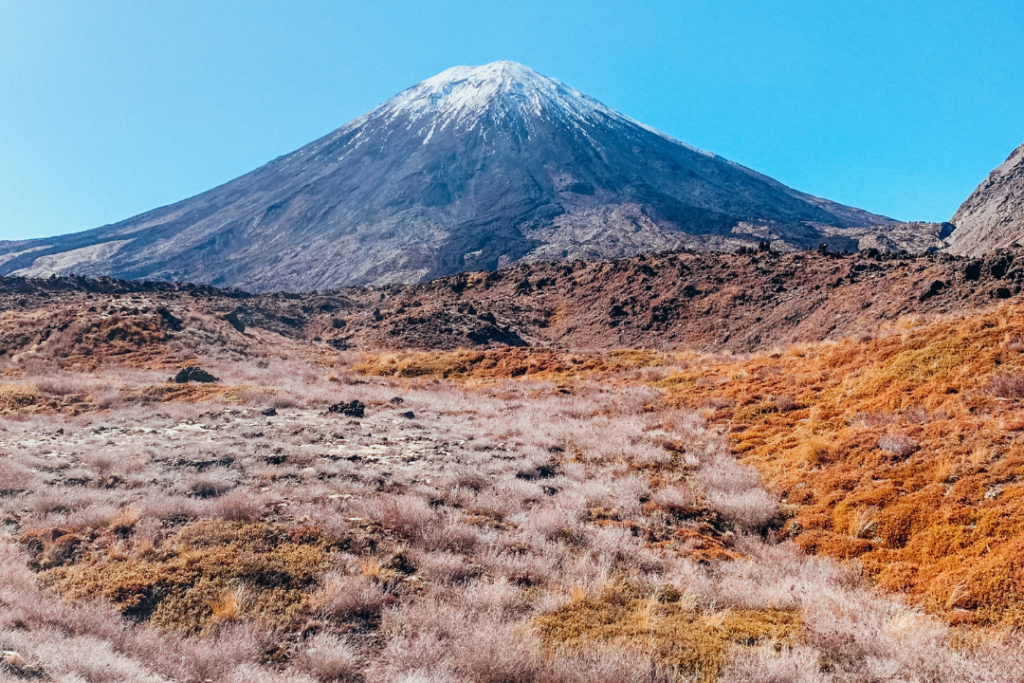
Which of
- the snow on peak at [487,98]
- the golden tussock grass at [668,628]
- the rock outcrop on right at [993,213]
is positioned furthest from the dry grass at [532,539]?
the snow on peak at [487,98]

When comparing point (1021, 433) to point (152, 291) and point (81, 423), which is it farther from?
point (152, 291)

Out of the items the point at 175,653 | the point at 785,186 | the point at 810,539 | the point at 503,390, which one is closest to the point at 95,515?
the point at 175,653

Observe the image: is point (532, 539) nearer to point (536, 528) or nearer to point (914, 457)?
point (536, 528)

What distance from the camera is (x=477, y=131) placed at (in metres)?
129

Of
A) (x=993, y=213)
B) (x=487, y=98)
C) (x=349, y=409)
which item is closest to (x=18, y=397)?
(x=349, y=409)

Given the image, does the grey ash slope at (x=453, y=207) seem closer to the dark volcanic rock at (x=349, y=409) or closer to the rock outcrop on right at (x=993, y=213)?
the rock outcrop on right at (x=993, y=213)

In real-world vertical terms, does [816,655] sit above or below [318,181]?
below

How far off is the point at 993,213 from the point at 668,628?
80944mm

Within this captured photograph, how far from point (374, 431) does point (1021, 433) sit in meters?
10.9

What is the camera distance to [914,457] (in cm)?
737

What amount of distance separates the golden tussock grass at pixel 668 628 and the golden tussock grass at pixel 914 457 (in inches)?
58.9

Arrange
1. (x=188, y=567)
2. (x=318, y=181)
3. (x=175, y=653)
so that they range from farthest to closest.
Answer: (x=318, y=181) < (x=188, y=567) < (x=175, y=653)

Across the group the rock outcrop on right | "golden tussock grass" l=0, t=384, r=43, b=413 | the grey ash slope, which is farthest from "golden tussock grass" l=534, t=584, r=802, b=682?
the grey ash slope

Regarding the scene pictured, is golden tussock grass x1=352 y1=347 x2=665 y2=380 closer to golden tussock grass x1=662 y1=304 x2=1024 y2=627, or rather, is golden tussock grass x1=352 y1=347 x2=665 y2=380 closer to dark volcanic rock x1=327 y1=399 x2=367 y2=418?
dark volcanic rock x1=327 y1=399 x2=367 y2=418
